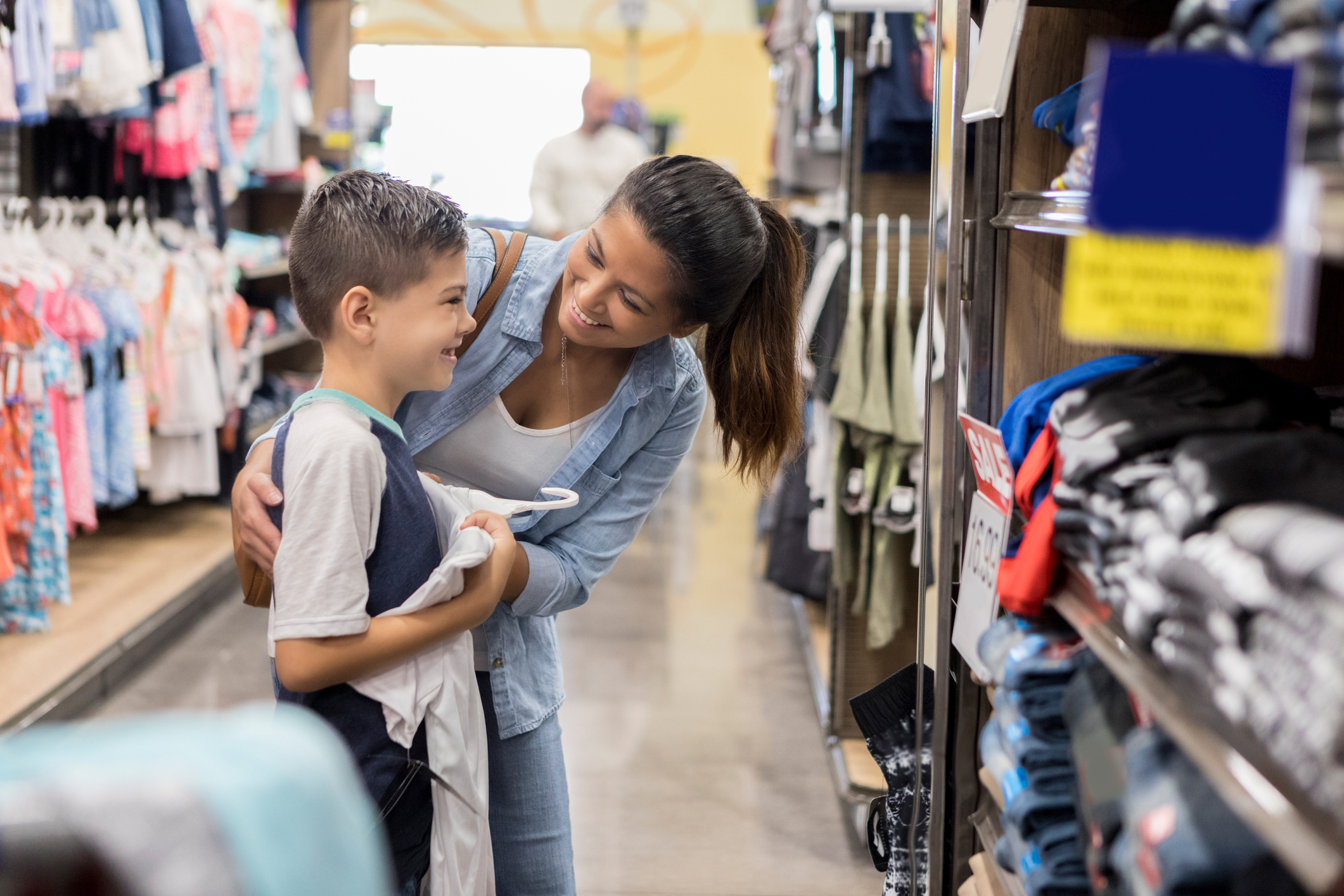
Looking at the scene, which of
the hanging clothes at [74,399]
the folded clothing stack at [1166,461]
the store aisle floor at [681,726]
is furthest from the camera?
the hanging clothes at [74,399]

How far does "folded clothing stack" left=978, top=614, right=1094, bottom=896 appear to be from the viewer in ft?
3.71

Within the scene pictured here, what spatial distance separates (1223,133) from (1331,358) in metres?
0.84

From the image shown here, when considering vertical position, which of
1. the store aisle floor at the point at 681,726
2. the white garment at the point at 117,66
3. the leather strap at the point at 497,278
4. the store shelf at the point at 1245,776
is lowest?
the store aisle floor at the point at 681,726

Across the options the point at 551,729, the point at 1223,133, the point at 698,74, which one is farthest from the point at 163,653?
the point at 698,74

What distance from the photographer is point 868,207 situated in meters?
3.33

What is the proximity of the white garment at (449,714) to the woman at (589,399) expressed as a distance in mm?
211

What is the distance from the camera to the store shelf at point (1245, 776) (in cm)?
62

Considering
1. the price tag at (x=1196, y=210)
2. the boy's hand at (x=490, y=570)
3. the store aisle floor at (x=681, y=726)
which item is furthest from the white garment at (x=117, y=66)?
the price tag at (x=1196, y=210)

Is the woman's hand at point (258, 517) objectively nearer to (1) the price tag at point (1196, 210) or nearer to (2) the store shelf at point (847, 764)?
(1) the price tag at point (1196, 210)

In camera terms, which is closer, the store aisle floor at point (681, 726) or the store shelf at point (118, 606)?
the store aisle floor at point (681, 726)

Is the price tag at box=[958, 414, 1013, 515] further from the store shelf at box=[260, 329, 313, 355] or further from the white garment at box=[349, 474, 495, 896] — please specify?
the store shelf at box=[260, 329, 313, 355]

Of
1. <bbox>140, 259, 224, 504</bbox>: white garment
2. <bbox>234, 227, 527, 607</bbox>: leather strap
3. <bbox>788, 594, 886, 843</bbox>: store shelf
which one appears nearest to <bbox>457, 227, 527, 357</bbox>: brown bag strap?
<bbox>234, 227, 527, 607</bbox>: leather strap

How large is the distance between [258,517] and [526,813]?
2.25ft

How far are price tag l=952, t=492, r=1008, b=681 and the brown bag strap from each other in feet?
2.58
